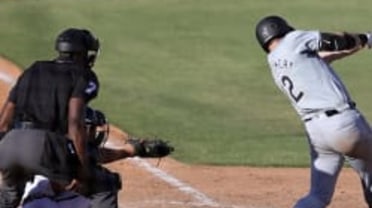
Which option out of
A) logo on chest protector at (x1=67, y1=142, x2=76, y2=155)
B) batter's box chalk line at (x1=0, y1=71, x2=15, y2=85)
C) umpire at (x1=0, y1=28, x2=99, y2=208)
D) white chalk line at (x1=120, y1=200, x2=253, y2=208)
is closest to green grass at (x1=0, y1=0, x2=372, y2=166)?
batter's box chalk line at (x1=0, y1=71, x2=15, y2=85)

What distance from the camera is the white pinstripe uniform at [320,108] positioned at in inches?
340

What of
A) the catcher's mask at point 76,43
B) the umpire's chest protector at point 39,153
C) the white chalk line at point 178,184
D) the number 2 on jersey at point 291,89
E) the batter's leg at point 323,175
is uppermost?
the catcher's mask at point 76,43

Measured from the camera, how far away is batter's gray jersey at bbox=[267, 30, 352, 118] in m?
8.62

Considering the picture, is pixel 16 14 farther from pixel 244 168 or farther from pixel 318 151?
pixel 318 151

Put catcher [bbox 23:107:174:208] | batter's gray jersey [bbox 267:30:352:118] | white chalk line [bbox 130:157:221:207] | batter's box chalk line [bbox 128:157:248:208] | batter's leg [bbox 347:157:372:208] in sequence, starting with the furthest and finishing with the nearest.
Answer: white chalk line [bbox 130:157:221:207] < batter's box chalk line [bbox 128:157:248:208] < batter's leg [bbox 347:157:372:208] < batter's gray jersey [bbox 267:30:352:118] < catcher [bbox 23:107:174:208]

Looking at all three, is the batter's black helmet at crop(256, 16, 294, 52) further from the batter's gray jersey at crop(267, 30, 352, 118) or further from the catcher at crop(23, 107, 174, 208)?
the catcher at crop(23, 107, 174, 208)

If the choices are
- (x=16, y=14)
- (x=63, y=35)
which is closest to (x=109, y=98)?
(x=16, y=14)

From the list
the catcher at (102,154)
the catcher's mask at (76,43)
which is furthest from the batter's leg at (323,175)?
the catcher's mask at (76,43)

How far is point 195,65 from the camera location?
Result: 21.3 meters

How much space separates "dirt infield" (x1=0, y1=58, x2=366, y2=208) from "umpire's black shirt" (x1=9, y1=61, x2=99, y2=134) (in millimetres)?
4011

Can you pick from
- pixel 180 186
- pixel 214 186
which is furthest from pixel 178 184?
pixel 214 186

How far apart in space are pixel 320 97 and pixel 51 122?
232cm

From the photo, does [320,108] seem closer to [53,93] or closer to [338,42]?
[338,42]

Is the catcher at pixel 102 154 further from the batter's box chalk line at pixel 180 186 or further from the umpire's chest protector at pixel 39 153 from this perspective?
the batter's box chalk line at pixel 180 186
